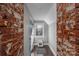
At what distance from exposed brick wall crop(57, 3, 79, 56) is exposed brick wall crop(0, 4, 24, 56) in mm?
321

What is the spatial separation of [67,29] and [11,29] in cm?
46

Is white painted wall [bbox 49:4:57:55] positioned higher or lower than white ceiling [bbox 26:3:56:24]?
lower

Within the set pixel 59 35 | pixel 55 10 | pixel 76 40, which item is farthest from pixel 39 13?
pixel 76 40

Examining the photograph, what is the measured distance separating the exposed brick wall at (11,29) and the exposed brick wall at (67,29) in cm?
32

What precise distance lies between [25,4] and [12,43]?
13.5 inches

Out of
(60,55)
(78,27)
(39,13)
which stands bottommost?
(60,55)

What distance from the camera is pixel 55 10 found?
1.06 meters

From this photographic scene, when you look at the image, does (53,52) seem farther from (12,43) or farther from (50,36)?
(12,43)

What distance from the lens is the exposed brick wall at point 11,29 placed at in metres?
1.02

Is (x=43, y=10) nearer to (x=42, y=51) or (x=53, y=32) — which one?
(x=53, y=32)

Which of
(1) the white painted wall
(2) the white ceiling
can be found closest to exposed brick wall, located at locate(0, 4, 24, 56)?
(2) the white ceiling

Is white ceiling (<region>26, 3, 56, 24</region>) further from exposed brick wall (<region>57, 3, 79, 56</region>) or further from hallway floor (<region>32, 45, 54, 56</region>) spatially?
hallway floor (<region>32, 45, 54, 56</region>)

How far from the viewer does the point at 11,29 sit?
3.44 feet

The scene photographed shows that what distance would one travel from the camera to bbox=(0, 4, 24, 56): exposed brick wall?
1017 millimetres
